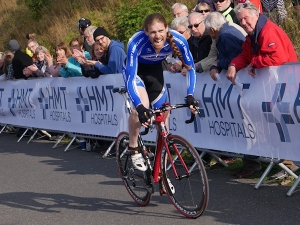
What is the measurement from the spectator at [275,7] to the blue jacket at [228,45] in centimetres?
356

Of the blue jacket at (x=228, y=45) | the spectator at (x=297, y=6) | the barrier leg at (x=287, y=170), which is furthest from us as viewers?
the spectator at (x=297, y=6)

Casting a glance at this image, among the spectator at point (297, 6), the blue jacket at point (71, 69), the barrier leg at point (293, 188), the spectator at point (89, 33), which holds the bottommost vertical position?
the barrier leg at point (293, 188)

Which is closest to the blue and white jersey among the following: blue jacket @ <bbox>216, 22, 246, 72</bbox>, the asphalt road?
the asphalt road

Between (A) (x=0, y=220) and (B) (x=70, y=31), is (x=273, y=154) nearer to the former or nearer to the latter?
(A) (x=0, y=220)

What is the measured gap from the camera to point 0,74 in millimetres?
18297

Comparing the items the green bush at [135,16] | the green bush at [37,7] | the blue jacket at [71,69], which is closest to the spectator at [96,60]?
the blue jacket at [71,69]

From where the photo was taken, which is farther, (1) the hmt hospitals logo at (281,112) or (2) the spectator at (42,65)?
(2) the spectator at (42,65)

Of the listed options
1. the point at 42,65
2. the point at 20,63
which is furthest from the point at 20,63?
the point at 42,65

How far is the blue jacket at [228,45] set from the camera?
8.66 meters

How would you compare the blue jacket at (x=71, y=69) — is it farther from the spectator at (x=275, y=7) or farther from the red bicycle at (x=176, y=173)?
the red bicycle at (x=176, y=173)

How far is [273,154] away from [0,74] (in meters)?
11.9

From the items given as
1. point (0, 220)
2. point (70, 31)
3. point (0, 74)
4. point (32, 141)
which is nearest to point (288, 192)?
point (0, 220)

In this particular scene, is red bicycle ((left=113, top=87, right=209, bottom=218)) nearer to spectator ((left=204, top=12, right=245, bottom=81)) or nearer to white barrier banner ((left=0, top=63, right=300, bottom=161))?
white barrier banner ((left=0, top=63, right=300, bottom=161))

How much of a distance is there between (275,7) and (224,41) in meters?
3.89
